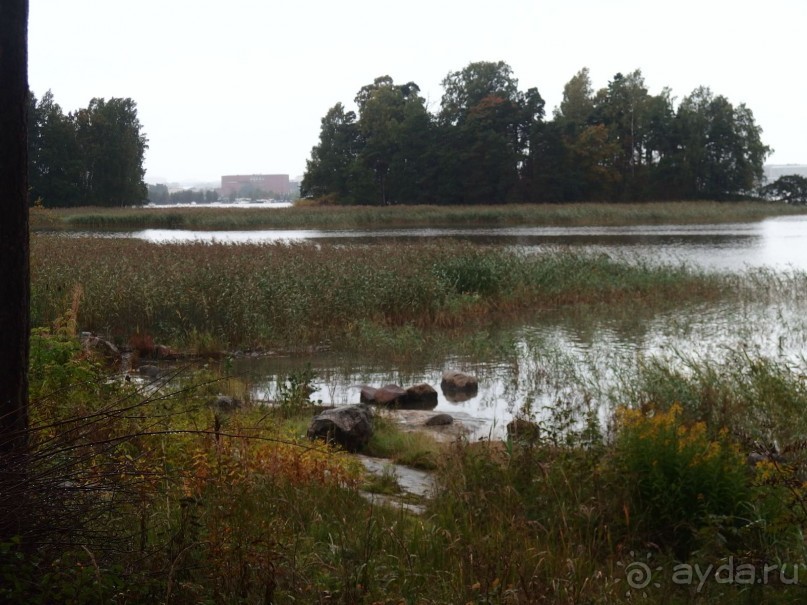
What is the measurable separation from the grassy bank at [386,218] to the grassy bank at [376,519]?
46521mm

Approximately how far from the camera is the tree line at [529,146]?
2785 inches

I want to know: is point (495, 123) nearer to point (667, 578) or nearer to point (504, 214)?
point (504, 214)

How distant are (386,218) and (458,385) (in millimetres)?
46324

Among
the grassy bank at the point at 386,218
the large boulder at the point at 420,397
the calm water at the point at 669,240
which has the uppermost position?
the grassy bank at the point at 386,218

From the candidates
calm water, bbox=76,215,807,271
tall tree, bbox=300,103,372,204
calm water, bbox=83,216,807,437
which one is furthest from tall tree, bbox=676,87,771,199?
calm water, bbox=83,216,807,437

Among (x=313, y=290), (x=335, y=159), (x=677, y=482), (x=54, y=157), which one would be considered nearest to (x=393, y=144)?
(x=335, y=159)

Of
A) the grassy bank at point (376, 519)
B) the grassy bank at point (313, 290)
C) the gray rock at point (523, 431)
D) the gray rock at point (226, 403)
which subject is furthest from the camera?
the grassy bank at point (313, 290)

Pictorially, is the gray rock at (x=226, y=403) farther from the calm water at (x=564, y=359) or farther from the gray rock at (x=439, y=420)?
the gray rock at (x=439, y=420)

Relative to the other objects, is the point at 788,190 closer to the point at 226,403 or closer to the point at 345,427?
the point at 226,403

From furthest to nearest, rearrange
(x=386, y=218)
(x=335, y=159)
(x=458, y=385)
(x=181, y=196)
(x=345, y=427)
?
(x=181, y=196) → (x=335, y=159) → (x=386, y=218) → (x=458, y=385) → (x=345, y=427)

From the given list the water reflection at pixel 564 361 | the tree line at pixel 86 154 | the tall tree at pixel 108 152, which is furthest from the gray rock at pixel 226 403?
the tall tree at pixel 108 152

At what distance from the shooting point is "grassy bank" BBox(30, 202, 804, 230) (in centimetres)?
5372

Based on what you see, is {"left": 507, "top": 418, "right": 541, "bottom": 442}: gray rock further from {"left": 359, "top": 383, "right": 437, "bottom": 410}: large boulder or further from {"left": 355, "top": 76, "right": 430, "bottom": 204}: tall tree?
{"left": 355, "top": 76, "right": 430, "bottom": 204}: tall tree

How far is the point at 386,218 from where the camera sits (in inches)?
2224
